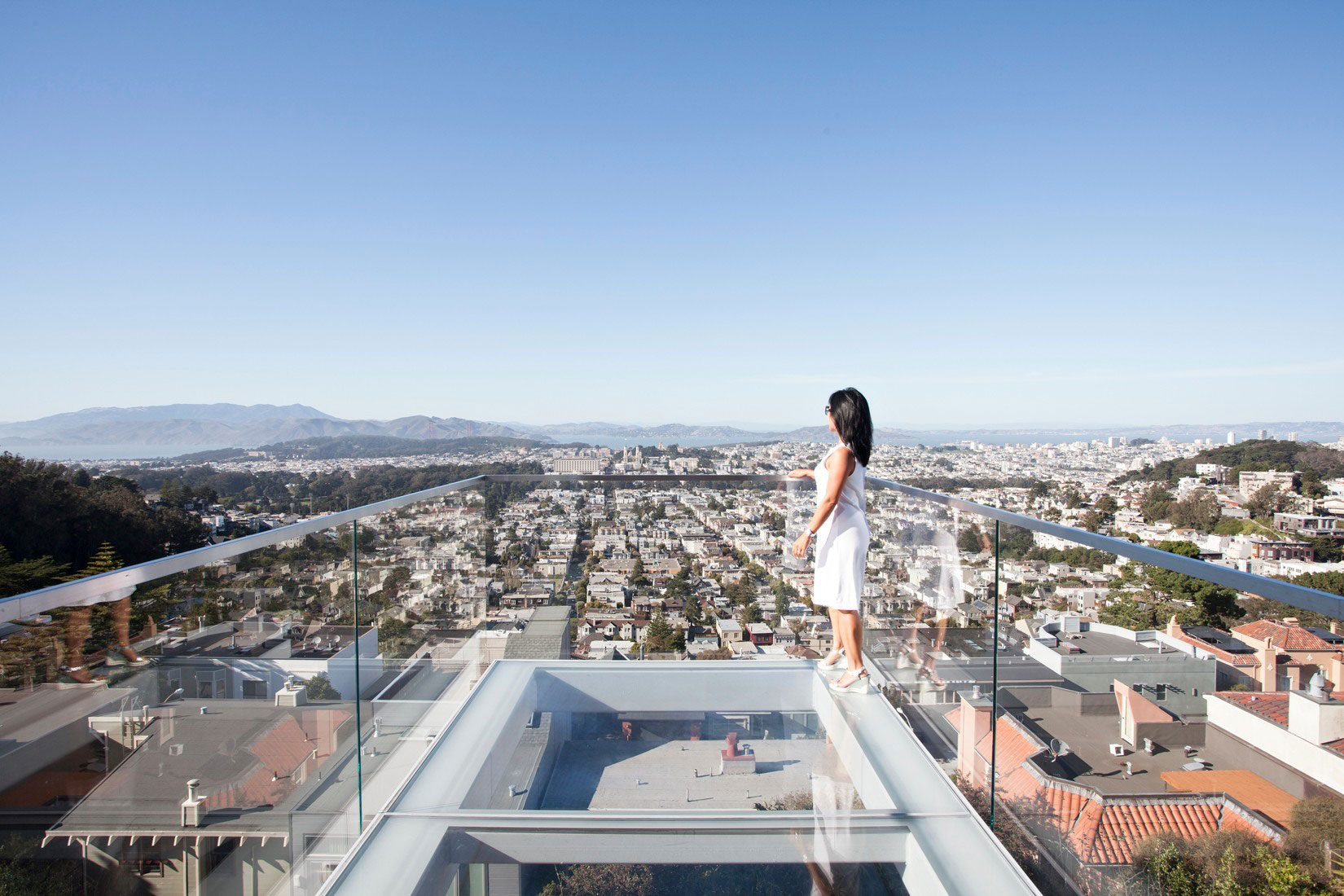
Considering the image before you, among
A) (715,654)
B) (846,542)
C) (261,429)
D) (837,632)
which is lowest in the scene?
(715,654)

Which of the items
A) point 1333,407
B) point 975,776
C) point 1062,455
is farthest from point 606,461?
point 1333,407

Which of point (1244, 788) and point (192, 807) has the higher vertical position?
point (1244, 788)

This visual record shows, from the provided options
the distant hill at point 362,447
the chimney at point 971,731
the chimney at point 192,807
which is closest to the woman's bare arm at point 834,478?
the chimney at point 971,731

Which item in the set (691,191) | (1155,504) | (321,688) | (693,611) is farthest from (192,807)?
(691,191)

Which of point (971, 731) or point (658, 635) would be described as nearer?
point (971, 731)

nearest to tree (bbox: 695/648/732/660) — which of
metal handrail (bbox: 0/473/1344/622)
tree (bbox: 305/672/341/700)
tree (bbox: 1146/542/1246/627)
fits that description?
metal handrail (bbox: 0/473/1344/622)

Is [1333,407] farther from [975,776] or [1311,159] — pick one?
[975,776]

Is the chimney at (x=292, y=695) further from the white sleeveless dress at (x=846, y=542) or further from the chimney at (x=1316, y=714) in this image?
the chimney at (x=1316, y=714)

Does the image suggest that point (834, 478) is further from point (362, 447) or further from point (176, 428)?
point (176, 428)
